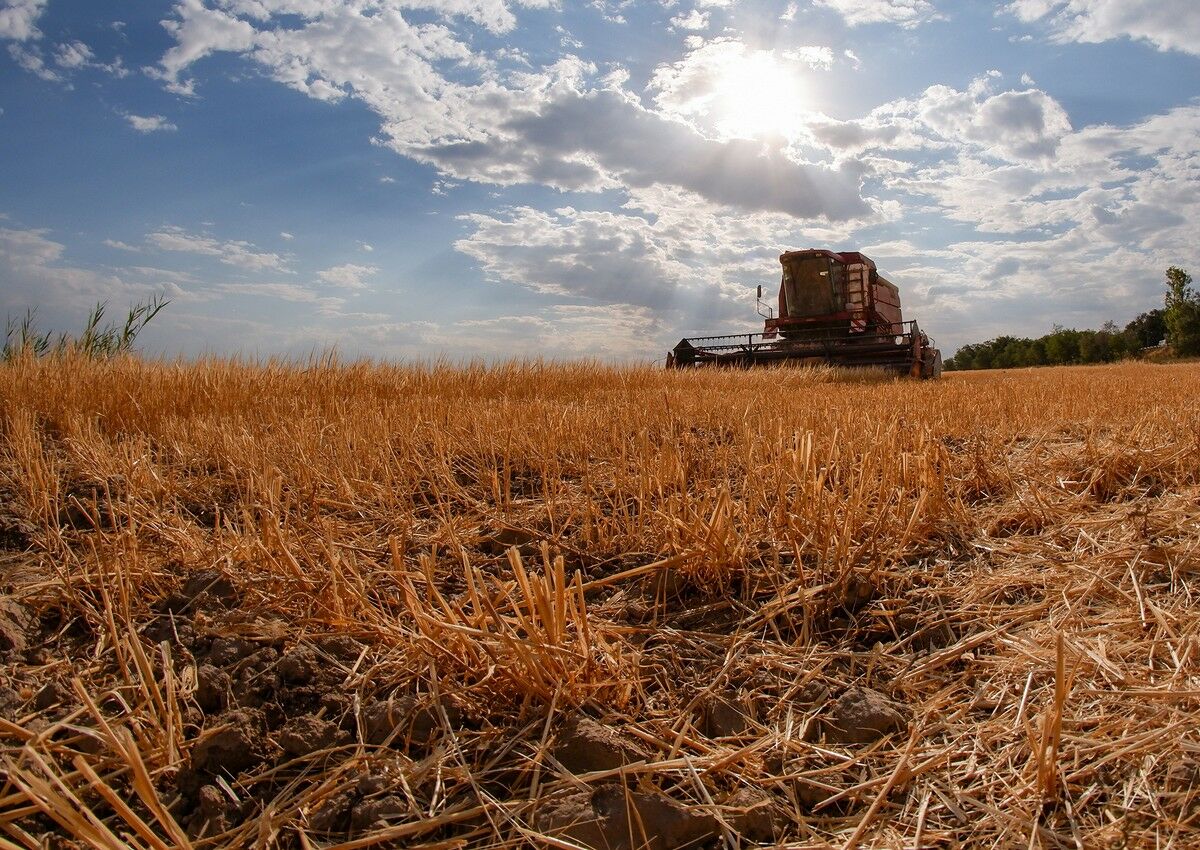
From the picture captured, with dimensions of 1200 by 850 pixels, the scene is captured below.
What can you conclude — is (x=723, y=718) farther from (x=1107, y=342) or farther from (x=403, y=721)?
(x=1107, y=342)

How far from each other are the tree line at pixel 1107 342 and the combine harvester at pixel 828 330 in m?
38.5

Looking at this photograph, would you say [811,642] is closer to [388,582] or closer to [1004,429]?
[388,582]

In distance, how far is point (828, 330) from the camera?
18.8m

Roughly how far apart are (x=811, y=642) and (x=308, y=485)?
8.46 ft

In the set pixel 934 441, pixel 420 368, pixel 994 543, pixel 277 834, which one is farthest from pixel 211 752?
pixel 420 368

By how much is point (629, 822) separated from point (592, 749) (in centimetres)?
23

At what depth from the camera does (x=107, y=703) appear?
195cm

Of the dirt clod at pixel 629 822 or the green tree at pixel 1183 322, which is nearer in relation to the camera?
the dirt clod at pixel 629 822

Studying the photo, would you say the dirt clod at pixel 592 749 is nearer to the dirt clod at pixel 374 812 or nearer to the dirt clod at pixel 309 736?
the dirt clod at pixel 374 812

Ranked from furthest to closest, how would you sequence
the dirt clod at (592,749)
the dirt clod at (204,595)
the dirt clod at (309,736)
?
1. the dirt clod at (204,595)
2. the dirt clod at (309,736)
3. the dirt clod at (592,749)

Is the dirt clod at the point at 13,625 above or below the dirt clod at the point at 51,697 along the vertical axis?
above

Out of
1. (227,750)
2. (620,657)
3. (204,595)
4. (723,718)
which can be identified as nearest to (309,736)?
(227,750)

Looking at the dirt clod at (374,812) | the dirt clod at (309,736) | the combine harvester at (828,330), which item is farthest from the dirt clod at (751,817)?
the combine harvester at (828,330)

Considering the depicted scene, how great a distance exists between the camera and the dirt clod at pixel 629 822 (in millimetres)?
1451
